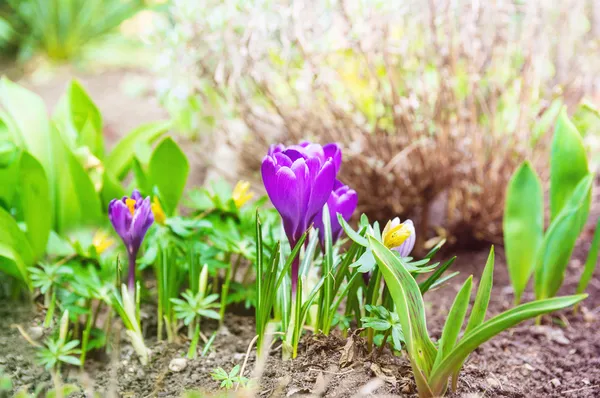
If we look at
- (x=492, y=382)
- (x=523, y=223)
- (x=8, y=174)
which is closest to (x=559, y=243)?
(x=523, y=223)

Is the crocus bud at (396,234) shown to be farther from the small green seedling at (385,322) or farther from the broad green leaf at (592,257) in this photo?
the broad green leaf at (592,257)

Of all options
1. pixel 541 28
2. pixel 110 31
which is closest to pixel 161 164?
pixel 541 28

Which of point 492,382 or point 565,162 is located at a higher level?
point 565,162

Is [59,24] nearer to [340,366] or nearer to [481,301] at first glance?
[340,366]

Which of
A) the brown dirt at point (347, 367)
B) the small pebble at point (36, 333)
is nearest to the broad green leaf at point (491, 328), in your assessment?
the brown dirt at point (347, 367)

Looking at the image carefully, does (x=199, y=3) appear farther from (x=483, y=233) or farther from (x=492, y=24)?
(x=483, y=233)

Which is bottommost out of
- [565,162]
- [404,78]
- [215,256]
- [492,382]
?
[492,382]

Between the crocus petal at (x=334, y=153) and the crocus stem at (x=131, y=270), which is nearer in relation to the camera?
the crocus petal at (x=334, y=153)
